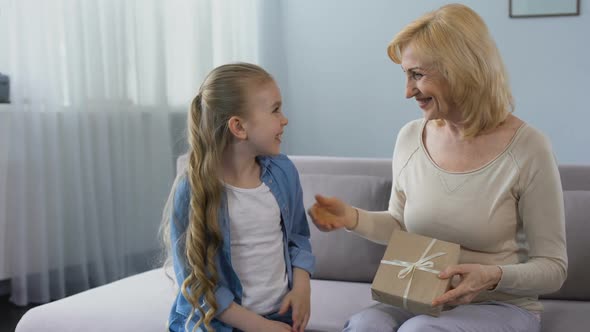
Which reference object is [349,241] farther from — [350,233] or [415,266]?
[415,266]

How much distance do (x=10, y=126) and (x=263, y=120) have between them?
1.84 meters

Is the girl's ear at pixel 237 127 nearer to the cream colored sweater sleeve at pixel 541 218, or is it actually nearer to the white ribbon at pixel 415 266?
the white ribbon at pixel 415 266

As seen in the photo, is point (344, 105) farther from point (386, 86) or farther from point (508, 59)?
point (508, 59)

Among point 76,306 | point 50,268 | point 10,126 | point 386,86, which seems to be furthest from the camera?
point 386,86

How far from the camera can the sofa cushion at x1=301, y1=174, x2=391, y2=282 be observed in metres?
2.30

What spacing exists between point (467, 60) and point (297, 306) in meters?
0.69

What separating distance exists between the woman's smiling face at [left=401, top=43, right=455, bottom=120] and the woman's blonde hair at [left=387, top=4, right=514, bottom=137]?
1 cm

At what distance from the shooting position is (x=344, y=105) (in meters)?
4.47

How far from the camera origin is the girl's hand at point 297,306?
1754mm

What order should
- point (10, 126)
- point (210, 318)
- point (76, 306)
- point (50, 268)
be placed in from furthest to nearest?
point (50, 268), point (10, 126), point (76, 306), point (210, 318)

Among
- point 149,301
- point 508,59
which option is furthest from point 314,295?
point 508,59

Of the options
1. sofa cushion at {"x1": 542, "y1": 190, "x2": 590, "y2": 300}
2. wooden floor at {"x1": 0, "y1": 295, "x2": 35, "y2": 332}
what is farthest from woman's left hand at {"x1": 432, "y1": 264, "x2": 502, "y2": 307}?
wooden floor at {"x1": 0, "y1": 295, "x2": 35, "y2": 332}

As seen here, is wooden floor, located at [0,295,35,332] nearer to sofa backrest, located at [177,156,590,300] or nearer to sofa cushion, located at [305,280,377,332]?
sofa backrest, located at [177,156,590,300]

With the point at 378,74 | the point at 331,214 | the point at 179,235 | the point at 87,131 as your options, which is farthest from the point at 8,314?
the point at 378,74
